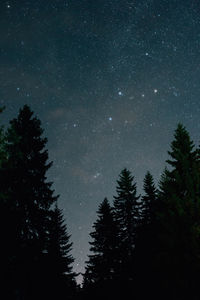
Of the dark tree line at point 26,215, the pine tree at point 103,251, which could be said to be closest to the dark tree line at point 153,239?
the pine tree at point 103,251

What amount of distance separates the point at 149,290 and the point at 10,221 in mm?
13738

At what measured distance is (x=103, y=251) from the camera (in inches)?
1028

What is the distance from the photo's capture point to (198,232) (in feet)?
51.6

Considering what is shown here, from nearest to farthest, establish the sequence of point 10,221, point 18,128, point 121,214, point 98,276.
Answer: point 10,221
point 18,128
point 98,276
point 121,214

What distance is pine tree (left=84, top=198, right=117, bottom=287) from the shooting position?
25.4m

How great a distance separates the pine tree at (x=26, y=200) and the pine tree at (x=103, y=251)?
32.1ft

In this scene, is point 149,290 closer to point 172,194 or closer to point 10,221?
point 172,194

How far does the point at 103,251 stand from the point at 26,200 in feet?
41.7

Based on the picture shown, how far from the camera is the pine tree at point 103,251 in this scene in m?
25.4

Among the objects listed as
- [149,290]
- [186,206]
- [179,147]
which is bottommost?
[149,290]

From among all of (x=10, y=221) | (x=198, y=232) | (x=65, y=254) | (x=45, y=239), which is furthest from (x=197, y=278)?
(x=65, y=254)

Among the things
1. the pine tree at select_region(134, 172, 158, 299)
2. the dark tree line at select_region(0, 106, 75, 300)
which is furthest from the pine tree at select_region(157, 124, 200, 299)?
the dark tree line at select_region(0, 106, 75, 300)

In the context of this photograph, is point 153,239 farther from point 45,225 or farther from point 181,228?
point 45,225

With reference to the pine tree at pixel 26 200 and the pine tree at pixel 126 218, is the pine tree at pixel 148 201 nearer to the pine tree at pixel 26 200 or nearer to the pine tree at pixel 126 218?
the pine tree at pixel 126 218
